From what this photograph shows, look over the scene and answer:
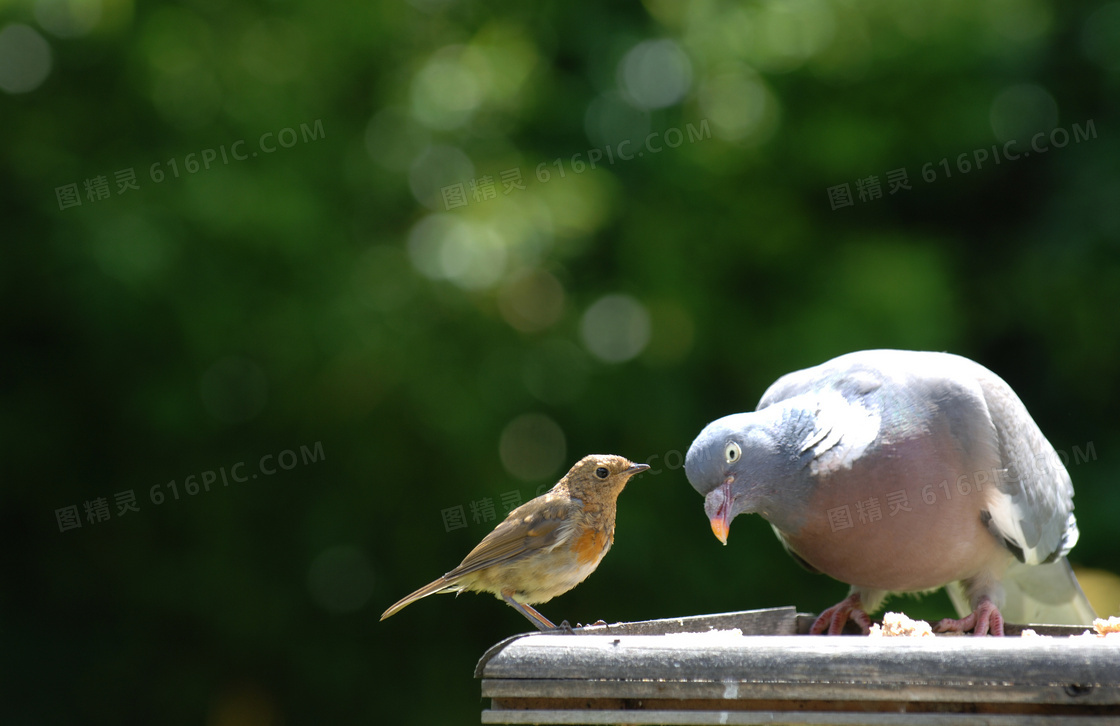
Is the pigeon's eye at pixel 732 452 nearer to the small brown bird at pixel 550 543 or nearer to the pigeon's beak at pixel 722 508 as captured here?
the pigeon's beak at pixel 722 508

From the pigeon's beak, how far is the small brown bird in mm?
240

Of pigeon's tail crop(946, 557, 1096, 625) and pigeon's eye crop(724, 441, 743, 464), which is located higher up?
pigeon's eye crop(724, 441, 743, 464)

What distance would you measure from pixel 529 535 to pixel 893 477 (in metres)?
0.87

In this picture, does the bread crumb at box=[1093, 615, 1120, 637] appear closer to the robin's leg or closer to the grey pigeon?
the grey pigeon

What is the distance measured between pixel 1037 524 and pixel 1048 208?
2.95 meters

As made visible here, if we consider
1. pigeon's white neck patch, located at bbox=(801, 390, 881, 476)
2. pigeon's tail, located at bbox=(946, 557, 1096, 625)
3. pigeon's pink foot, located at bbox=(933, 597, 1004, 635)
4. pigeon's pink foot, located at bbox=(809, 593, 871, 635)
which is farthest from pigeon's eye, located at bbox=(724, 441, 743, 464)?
pigeon's tail, located at bbox=(946, 557, 1096, 625)

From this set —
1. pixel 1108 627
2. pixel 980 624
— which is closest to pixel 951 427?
pixel 980 624

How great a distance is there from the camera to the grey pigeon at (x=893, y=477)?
7.59 feet

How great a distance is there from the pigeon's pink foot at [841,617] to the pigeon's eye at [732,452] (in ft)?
2.01

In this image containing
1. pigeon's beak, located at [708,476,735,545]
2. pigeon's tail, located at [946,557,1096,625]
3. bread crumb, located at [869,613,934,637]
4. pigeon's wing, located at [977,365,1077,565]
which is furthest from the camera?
pigeon's tail, located at [946,557,1096,625]

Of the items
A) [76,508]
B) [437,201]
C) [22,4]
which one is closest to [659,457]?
[437,201]

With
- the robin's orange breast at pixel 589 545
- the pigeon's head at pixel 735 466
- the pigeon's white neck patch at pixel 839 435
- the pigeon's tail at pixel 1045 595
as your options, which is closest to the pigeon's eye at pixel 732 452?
the pigeon's head at pixel 735 466

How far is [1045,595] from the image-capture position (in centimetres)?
305

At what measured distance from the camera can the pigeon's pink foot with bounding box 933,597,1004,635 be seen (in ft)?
8.05
